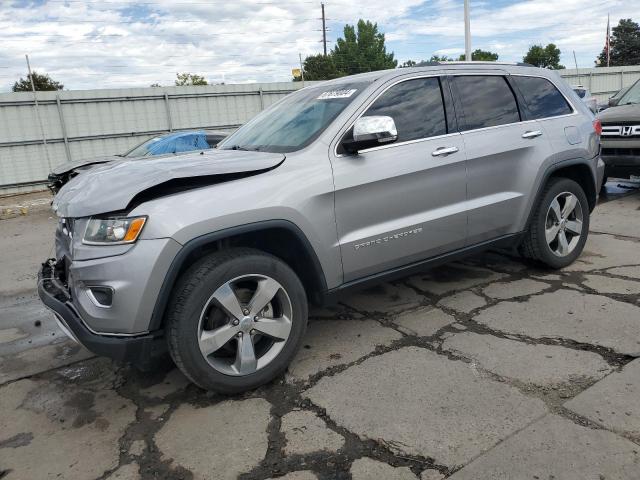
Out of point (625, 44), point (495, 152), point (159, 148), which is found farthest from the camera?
point (625, 44)

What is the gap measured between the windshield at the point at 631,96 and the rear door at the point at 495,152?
5.47 metres

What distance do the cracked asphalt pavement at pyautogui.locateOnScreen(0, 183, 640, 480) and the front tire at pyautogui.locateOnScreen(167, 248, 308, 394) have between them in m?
0.18

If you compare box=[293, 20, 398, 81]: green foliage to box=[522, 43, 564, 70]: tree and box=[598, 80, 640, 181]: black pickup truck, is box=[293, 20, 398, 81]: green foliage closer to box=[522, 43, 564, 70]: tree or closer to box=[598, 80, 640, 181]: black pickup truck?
box=[522, 43, 564, 70]: tree

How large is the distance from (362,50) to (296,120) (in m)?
68.9

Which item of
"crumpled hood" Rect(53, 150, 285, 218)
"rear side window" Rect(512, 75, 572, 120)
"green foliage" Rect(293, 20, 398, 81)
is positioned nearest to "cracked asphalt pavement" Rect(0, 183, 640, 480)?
"crumpled hood" Rect(53, 150, 285, 218)

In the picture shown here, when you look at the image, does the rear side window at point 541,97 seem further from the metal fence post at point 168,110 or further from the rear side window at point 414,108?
the metal fence post at point 168,110

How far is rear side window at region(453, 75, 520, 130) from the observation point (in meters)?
4.03

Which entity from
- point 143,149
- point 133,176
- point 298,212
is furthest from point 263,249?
point 143,149

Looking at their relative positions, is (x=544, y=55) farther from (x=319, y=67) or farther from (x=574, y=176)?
(x=574, y=176)

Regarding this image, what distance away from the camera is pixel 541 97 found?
180 inches

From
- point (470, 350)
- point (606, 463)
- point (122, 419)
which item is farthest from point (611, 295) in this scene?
point (122, 419)

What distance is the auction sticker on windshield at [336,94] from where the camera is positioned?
364 centimetres

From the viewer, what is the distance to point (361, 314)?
4.17 metres

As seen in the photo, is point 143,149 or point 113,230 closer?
point 113,230
